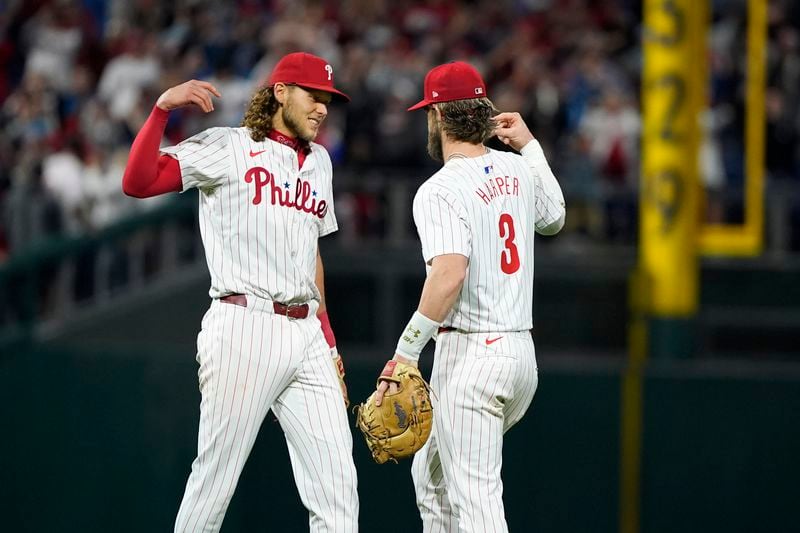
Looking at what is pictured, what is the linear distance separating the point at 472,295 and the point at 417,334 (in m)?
0.28

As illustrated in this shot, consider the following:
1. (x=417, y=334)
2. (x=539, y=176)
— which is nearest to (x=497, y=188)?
(x=539, y=176)

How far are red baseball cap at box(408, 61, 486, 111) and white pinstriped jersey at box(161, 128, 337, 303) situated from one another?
567 mm

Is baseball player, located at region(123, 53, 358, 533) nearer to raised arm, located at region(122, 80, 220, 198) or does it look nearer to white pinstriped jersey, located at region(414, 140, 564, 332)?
raised arm, located at region(122, 80, 220, 198)

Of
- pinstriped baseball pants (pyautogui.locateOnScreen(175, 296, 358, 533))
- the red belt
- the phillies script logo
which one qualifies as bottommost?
pinstriped baseball pants (pyautogui.locateOnScreen(175, 296, 358, 533))

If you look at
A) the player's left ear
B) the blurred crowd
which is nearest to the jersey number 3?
the player's left ear

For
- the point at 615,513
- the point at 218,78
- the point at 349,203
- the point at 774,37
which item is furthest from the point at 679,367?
the point at 218,78

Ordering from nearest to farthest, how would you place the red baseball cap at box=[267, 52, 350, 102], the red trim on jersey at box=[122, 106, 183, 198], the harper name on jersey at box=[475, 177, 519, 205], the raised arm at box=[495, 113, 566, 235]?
the red trim on jersey at box=[122, 106, 183, 198] → the harper name on jersey at box=[475, 177, 519, 205] → the red baseball cap at box=[267, 52, 350, 102] → the raised arm at box=[495, 113, 566, 235]

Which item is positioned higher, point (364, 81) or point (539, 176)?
point (364, 81)

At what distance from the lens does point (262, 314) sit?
4387mm

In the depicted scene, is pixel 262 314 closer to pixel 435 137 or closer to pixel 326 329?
pixel 326 329

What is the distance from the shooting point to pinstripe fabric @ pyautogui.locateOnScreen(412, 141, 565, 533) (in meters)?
4.28

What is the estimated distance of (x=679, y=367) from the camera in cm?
731

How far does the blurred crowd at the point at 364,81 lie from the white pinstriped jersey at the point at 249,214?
141 inches

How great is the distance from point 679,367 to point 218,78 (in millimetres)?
4694
